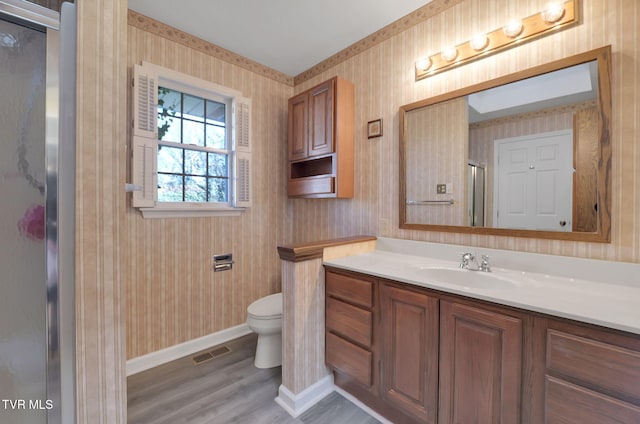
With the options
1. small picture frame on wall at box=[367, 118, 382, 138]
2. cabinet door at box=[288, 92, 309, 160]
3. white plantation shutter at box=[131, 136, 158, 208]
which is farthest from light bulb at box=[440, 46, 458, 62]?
white plantation shutter at box=[131, 136, 158, 208]

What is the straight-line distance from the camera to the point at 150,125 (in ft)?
6.47

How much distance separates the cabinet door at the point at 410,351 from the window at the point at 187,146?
1.66 metres

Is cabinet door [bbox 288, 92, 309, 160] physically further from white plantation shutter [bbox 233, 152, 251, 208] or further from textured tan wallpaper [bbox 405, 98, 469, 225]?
textured tan wallpaper [bbox 405, 98, 469, 225]

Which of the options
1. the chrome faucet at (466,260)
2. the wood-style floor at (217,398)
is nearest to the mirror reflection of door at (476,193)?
the chrome faucet at (466,260)

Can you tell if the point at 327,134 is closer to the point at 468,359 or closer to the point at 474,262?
the point at 474,262

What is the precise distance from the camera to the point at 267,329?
1953mm

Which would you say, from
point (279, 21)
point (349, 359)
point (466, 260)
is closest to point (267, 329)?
point (349, 359)

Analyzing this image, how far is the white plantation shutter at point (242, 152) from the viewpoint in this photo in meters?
2.44

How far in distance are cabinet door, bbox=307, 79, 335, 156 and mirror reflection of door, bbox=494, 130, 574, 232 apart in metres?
1.20

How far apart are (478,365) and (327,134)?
1.81 m

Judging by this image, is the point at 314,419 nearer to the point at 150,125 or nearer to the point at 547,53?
the point at 150,125

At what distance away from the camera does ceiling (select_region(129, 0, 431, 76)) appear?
1855 millimetres

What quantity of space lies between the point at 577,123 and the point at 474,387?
4.46 ft

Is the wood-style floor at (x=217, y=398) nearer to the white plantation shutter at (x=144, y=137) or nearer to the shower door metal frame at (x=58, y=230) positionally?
the shower door metal frame at (x=58, y=230)
